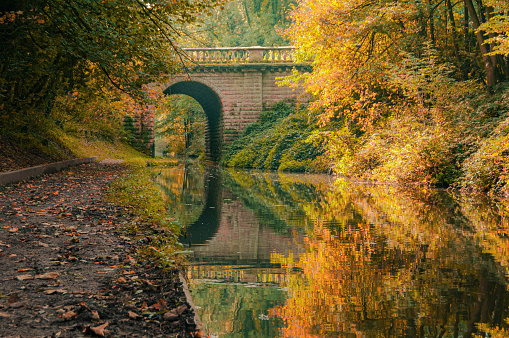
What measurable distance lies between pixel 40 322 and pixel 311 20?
19.2 meters

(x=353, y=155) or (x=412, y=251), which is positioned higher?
(x=353, y=155)

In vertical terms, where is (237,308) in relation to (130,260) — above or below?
below

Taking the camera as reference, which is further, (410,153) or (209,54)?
(209,54)

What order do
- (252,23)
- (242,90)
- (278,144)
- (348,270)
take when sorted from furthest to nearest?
(252,23), (242,90), (278,144), (348,270)

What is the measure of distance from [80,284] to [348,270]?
9.20 feet

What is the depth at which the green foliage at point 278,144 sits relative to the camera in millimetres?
27688

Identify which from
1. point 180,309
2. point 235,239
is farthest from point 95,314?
point 235,239

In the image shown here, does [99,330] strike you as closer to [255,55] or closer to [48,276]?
[48,276]

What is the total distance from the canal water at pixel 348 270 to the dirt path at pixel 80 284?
0.50 meters

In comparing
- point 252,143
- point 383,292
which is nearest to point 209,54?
point 252,143

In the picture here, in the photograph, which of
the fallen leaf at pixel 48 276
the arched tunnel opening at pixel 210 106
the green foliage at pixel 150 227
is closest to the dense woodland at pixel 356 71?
the green foliage at pixel 150 227

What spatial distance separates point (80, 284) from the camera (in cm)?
402

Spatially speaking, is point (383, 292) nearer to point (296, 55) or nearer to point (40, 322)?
point (40, 322)

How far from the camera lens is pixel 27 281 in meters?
4.08
